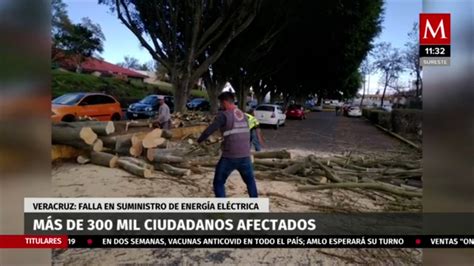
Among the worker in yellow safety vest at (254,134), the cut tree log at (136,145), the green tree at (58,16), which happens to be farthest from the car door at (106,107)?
the worker in yellow safety vest at (254,134)

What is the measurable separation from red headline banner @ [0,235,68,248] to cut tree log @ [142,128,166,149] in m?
0.92

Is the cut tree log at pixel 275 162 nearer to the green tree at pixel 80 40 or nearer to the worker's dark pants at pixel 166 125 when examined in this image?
the worker's dark pants at pixel 166 125

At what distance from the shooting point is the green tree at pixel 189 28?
5.52 m

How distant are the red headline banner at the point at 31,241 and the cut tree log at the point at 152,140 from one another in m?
0.92

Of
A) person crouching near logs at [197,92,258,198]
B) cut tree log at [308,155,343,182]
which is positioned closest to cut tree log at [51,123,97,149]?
person crouching near logs at [197,92,258,198]

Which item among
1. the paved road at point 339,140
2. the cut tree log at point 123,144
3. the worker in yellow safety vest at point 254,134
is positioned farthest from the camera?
the paved road at point 339,140

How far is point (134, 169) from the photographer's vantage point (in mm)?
2578

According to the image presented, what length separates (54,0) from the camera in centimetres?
187

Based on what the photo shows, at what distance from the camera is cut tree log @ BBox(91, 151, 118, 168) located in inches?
102

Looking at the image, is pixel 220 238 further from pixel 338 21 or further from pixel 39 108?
pixel 338 21

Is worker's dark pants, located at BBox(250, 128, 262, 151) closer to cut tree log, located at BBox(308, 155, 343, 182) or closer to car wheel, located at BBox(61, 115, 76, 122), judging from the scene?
cut tree log, located at BBox(308, 155, 343, 182)

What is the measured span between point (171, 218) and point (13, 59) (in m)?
1.26

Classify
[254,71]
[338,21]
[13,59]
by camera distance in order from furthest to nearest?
[254,71], [338,21], [13,59]

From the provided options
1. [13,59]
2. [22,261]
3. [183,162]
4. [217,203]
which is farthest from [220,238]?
[13,59]
